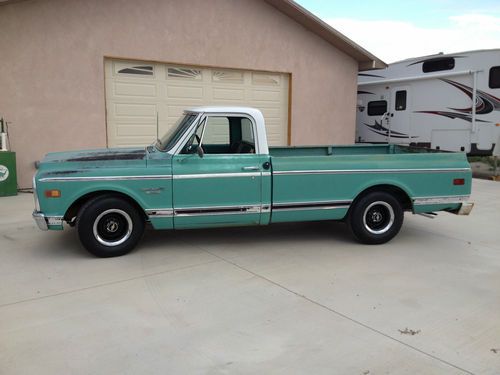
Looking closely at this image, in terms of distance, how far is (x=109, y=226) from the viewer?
5414 millimetres


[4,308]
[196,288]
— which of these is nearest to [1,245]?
[4,308]

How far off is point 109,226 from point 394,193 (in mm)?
3710

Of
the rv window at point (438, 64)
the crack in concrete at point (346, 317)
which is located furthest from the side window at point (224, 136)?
the rv window at point (438, 64)

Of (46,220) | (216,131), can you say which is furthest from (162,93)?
(46,220)

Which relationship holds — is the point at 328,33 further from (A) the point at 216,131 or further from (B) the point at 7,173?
(B) the point at 7,173

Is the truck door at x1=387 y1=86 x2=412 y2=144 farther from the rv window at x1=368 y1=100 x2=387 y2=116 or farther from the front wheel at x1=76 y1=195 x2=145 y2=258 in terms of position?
the front wheel at x1=76 y1=195 x2=145 y2=258

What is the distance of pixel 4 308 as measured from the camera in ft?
13.3

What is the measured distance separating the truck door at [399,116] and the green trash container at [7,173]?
439 inches

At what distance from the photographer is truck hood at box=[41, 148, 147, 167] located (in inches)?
210

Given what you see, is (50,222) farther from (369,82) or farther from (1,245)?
(369,82)

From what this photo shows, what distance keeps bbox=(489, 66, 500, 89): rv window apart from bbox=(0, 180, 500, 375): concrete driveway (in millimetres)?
7581

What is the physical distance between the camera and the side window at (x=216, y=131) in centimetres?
566

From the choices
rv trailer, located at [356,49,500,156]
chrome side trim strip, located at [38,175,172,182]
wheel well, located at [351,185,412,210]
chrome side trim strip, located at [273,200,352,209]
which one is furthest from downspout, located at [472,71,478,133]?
chrome side trim strip, located at [38,175,172,182]

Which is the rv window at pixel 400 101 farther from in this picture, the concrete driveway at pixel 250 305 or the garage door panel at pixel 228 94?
the concrete driveway at pixel 250 305
